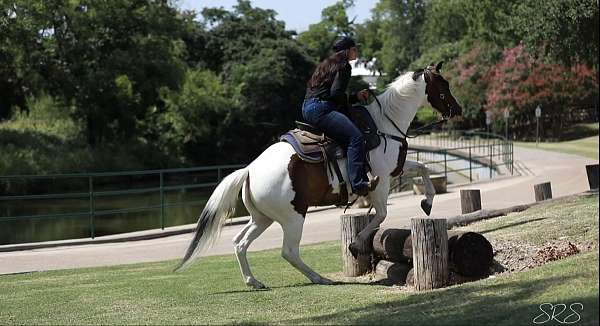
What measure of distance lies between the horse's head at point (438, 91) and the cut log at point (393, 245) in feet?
6.46

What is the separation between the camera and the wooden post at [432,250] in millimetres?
9094

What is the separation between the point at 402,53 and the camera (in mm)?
104438

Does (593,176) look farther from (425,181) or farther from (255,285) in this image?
→ (255,285)

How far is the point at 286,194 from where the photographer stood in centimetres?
977

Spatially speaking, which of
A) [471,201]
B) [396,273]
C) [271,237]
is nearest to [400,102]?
[396,273]

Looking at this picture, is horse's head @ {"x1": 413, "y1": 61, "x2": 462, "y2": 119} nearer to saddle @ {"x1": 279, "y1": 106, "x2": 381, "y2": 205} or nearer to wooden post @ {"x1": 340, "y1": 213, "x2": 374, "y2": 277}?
saddle @ {"x1": 279, "y1": 106, "x2": 381, "y2": 205}

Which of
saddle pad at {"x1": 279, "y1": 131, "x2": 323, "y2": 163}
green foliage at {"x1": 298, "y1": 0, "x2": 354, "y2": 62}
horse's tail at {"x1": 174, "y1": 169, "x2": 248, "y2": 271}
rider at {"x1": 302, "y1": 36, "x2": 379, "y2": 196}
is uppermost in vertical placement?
green foliage at {"x1": 298, "y1": 0, "x2": 354, "y2": 62}

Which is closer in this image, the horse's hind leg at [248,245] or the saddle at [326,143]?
the saddle at [326,143]

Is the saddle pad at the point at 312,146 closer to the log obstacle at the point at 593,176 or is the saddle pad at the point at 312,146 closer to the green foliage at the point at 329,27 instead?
the log obstacle at the point at 593,176

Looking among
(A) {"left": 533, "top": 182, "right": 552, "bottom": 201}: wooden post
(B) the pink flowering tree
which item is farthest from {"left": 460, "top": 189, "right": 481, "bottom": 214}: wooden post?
(B) the pink flowering tree

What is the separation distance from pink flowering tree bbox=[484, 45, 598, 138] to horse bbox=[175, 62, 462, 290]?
50.8m

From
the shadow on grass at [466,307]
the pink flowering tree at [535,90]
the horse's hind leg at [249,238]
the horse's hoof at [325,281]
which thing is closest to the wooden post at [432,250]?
the shadow on grass at [466,307]

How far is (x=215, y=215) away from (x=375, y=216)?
210cm

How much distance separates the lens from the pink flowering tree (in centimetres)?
5959
